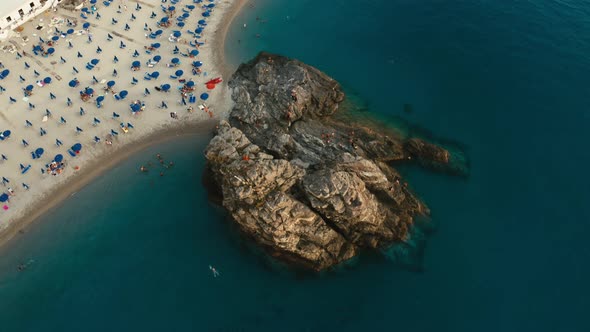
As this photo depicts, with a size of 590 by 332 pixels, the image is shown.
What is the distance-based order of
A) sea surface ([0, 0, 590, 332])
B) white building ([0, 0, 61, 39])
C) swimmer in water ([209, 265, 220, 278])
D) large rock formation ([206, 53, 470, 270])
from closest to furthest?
sea surface ([0, 0, 590, 332]) < large rock formation ([206, 53, 470, 270]) < swimmer in water ([209, 265, 220, 278]) < white building ([0, 0, 61, 39])

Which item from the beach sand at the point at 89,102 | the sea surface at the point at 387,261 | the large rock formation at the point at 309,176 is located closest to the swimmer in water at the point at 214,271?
the sea surface at the point at 387,261

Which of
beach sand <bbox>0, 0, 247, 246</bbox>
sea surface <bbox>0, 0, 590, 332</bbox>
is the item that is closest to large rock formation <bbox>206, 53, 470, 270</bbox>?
sea surface <bbox>0, 0, 590, 332</bbox>

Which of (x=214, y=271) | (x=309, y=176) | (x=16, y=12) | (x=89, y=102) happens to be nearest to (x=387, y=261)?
(x=309, y=176)

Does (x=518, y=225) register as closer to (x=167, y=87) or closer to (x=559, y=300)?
(x=559, y=300)

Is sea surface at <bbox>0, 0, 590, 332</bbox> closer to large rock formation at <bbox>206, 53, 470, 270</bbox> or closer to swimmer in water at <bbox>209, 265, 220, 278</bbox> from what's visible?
swimmer in water at <bbox>209, 265, 220, 278</bbox>

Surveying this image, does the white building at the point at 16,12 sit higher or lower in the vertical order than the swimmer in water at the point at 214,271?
higher

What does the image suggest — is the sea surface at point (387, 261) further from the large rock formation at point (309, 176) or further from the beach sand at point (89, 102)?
the large rock formation at point (309, 176)

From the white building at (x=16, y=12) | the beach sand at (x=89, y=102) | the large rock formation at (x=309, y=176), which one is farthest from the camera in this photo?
the white building at (x=16, y=12)

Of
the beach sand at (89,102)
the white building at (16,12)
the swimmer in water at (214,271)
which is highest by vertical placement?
the white building at (16,12)

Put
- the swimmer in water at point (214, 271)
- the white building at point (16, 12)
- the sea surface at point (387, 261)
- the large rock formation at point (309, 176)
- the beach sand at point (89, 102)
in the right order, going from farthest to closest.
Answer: the white building at point (16, 12) → the beach sand at point (89, 102) → the swimmer in water at point (214, 271) → the large rock formation at point (309, 176) → the sea surface at point (387, 261)
